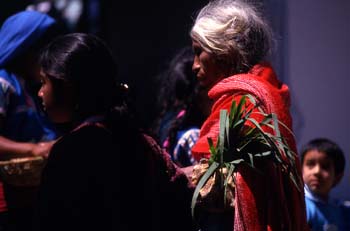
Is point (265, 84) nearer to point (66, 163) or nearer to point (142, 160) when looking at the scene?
point (142, 160)

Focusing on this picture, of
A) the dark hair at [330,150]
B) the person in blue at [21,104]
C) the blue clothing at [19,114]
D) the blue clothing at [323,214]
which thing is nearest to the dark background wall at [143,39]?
the dark hair at [330,150]

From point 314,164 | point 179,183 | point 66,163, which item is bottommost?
point 314,164

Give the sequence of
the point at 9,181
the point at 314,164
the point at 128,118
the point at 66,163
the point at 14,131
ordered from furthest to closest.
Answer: the point at 314,164 → the point at 14,131 → the point at 9,181 → the point at 128,118 → the point at 66,163

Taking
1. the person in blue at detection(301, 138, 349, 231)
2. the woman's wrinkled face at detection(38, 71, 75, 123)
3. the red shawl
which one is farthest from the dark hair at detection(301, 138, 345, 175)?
the woman's wrinkled face at detection(38, 71, 75, 123)

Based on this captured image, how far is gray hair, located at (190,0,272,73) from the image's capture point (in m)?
3.58

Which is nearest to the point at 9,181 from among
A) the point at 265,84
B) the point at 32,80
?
the point at 32,80

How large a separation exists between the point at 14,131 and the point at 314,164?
6.60ft

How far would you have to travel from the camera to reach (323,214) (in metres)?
5.11

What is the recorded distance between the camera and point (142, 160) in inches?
129

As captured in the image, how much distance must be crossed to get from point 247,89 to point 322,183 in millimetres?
2011

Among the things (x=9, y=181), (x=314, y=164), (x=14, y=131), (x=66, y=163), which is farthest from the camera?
(x=314, y=164)

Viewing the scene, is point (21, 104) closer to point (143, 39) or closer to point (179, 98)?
point (179, 98)

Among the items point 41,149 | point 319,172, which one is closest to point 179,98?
point 319,172

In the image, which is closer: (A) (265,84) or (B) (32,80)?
(A) (265,84)
